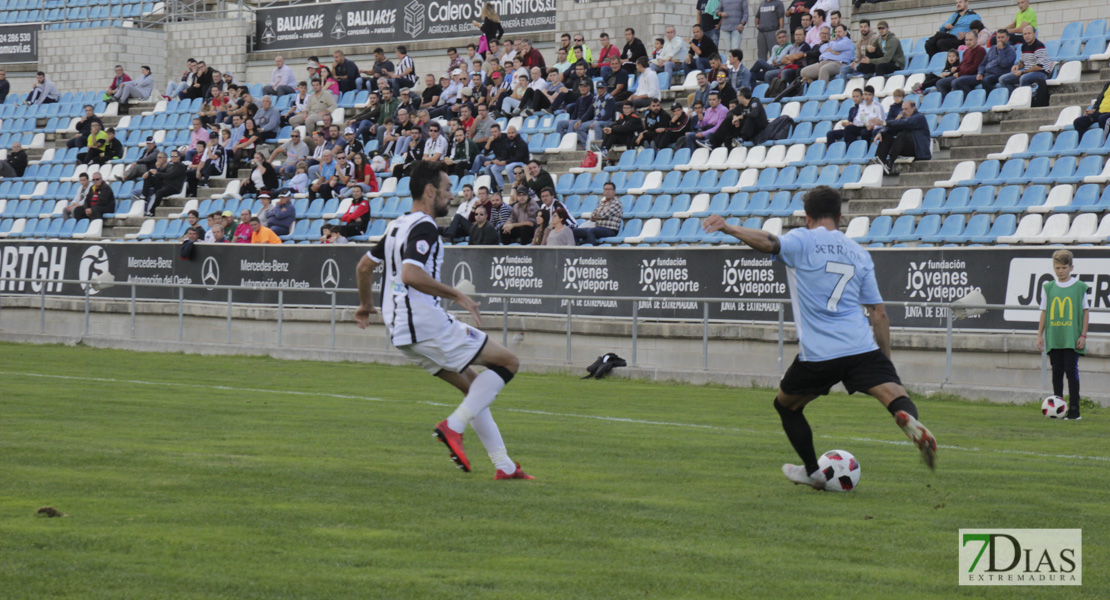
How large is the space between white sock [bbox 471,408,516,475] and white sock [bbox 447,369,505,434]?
0.22ft

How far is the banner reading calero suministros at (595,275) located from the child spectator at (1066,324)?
171 cm

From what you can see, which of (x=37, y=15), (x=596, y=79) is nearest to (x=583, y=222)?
(x=596, y=79)

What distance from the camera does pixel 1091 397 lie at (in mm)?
16344

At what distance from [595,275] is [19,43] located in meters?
31.5

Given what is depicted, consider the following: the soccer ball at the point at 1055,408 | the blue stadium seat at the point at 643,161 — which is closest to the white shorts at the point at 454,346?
the soccer ball at the point at 1055,408

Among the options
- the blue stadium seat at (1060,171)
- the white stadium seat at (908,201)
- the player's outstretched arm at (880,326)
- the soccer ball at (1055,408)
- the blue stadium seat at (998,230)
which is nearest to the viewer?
the player's outstretched arm at (880,326)

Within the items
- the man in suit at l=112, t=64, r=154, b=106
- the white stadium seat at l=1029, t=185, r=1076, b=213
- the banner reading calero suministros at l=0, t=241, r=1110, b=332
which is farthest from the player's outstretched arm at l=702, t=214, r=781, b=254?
the man in suit at l=112, t=64, r=154, b=106

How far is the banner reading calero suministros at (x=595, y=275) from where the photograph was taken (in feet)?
57.7

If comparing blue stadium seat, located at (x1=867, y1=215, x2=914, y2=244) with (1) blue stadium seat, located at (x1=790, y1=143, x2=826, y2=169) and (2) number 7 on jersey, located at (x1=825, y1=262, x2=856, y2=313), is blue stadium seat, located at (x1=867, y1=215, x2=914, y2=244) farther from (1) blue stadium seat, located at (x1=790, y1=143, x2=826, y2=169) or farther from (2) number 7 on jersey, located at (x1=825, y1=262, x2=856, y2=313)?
(2) number 7 on jersey, located at (x1=825, y1=262, x2=856, y2=313)

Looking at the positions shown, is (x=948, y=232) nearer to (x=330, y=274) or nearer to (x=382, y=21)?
(x=330, y=274)

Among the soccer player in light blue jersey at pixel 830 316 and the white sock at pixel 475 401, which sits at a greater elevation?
the soccer player in light blue jersey at pixel 830 316

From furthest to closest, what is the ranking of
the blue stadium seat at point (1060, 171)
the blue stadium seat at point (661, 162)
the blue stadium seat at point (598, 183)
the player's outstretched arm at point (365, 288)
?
the blue stadium seat at point (598, 183) → the blue stadium seat at point (661, 162) → the blue stadium seat at point (1060, 171) → the player's outstretched arm at point (365, 288)

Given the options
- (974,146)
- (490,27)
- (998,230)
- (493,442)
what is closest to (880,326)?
(493,442)

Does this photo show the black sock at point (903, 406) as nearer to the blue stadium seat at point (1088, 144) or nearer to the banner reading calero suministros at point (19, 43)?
the blue stadium seat at point (1088, 144)
